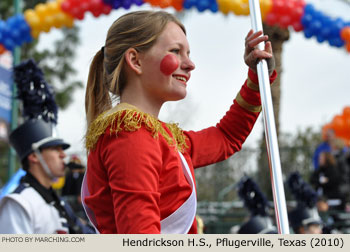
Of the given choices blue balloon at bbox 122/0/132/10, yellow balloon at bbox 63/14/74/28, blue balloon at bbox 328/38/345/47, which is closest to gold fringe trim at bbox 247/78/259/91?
blue balloon at bbox 122/0/132/10

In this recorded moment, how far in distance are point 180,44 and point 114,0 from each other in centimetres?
636

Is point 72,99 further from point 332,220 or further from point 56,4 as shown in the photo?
point 332,220

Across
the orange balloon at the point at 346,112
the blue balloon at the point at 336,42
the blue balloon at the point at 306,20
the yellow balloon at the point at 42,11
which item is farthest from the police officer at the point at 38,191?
the orange balloon at the point at 346,112

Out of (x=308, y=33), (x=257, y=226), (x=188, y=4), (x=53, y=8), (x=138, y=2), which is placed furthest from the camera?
(x=53, y=8)

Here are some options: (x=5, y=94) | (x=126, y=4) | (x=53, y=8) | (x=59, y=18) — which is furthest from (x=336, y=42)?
(x=5, y=94)

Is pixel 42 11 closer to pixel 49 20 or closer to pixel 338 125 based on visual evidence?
pixel 49 20

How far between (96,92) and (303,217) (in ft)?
12.9

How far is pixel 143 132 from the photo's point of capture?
5.42 feet

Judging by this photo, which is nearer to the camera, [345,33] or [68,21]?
[345,33]

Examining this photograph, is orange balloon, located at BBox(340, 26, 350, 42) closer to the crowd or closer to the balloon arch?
the balloon arch

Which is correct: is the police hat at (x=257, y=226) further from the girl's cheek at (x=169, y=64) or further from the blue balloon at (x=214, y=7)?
the blue balloon at (x=214, y=7)

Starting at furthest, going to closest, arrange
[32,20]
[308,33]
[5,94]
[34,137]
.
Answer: [32,20], [5,94], [308,33], [34,137]

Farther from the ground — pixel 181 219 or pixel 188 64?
pixel 188 64

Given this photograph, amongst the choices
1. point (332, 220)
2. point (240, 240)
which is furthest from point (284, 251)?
point (332, 220)
